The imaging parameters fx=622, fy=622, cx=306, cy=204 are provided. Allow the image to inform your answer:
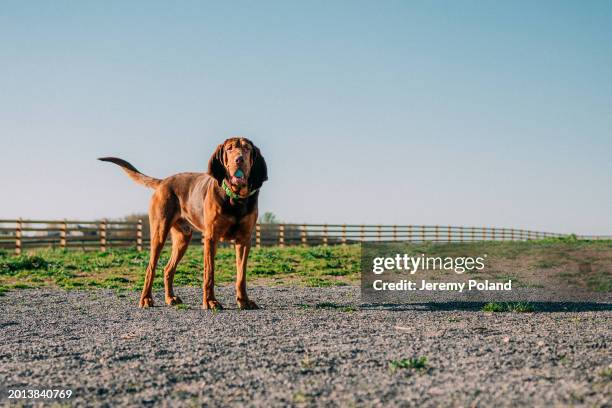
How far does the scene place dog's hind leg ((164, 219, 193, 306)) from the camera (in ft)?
25.1

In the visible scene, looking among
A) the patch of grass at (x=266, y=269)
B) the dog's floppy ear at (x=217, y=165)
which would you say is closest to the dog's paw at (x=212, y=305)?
the dog's floppy ear at (x=217, y=165)

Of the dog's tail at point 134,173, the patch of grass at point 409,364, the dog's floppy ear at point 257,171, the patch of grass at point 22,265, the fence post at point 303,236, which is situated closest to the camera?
the patch of grass at point 409,364

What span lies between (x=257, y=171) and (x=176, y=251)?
1821mm

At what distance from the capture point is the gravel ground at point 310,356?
3.20 m

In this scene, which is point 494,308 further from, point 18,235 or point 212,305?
point 18,235

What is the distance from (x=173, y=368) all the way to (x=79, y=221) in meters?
22.5

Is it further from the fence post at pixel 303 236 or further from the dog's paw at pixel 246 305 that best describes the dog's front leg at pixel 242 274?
the fence post at pixel 303 236

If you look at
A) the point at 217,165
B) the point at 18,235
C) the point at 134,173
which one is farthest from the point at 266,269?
the point at 18,235

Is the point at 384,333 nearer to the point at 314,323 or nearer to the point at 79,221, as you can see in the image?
the point at 314,323

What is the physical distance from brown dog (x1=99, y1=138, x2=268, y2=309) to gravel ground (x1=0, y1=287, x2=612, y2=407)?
54 centimetres

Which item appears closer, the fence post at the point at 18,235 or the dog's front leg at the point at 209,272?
the dog's front leg at the point at 209,272

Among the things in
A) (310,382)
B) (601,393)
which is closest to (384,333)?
(310,382)

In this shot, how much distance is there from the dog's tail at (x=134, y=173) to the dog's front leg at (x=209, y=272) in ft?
5.56

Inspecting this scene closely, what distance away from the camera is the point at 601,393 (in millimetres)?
3148
